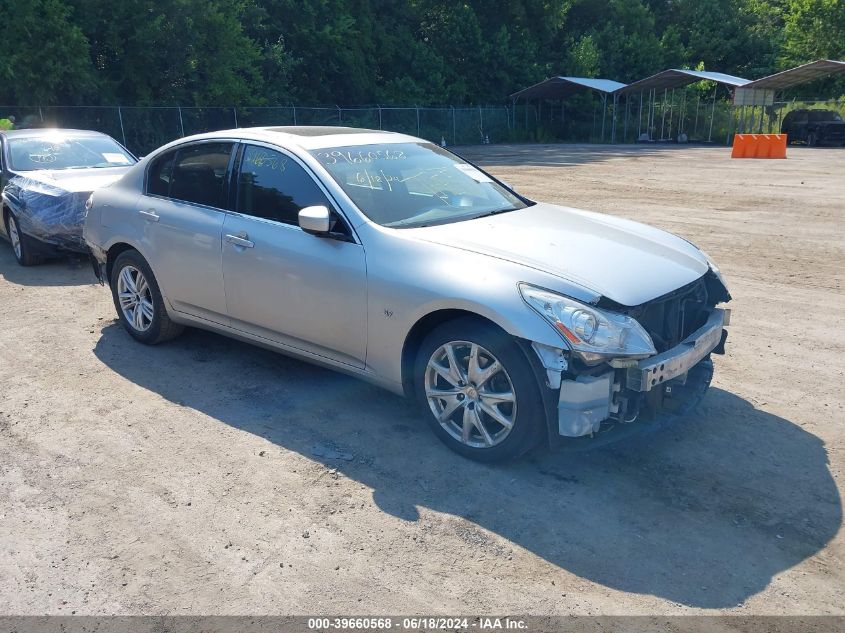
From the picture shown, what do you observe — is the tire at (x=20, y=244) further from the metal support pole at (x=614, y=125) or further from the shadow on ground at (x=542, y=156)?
the metal support pole at (x=614, y=125)

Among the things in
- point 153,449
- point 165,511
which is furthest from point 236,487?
point 153,449

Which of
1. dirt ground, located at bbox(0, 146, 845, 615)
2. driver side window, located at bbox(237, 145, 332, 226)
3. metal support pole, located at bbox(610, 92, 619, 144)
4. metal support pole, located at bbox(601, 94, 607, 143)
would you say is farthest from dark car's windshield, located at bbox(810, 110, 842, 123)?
driver side window, located at bbox(237, 145, 332, 226)

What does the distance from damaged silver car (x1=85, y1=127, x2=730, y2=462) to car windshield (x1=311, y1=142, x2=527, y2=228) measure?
15mm

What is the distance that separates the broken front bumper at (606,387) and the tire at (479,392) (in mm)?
164

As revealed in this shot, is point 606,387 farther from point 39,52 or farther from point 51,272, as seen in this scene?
point 39,52

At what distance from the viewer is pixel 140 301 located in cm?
611

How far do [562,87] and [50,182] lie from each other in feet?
125

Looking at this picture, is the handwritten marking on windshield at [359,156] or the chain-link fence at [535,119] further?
the chain-link fence at [535,119]

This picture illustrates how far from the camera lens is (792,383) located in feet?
17.3

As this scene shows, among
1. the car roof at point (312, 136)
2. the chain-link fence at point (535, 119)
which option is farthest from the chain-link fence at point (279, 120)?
the car roof at point (312, 136)

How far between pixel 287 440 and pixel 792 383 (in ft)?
11.5

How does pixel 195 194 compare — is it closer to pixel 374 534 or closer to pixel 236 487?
pixel 236 487

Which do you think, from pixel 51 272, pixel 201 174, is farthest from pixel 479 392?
pixel 51 272

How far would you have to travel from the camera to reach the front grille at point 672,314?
13.0ft
